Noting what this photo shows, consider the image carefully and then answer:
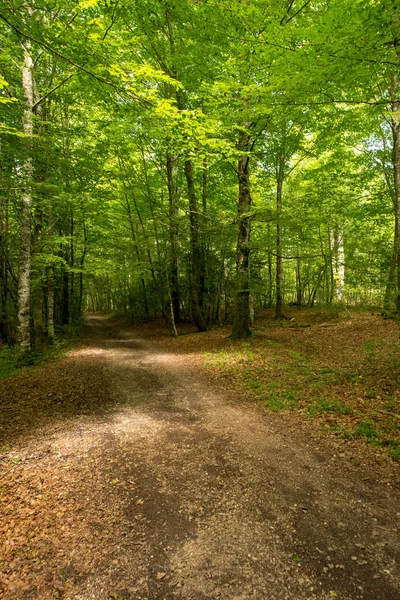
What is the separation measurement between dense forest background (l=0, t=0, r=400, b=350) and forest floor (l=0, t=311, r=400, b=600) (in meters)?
4.82

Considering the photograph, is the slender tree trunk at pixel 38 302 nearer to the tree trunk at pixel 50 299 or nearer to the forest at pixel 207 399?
the forest at pixel 207 399

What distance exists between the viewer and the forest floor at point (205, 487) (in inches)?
100

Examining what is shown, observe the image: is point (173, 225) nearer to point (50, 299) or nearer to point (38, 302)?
point (50, 299)

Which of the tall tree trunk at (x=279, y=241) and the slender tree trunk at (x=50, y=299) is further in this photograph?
the tall tree trunk at (x=279, y=241)

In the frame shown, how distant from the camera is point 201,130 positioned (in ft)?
24.8

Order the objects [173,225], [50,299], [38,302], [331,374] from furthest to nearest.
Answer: [50,299]
[173,225]
[38,302]
[331,374]

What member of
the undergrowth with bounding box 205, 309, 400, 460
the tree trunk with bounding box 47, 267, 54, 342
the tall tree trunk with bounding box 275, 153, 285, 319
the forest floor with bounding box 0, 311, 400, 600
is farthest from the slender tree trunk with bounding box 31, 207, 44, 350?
the tall tree trunk with bounding box 275, 153, 285, 319

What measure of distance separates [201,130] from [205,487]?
26.4ft

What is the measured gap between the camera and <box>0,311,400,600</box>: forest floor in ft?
8.34

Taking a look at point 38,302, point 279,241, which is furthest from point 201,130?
point 38,302

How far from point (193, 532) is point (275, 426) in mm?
2818

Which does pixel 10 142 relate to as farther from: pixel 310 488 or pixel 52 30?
pixel 310 488

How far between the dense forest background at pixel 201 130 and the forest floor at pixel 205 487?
482 cm

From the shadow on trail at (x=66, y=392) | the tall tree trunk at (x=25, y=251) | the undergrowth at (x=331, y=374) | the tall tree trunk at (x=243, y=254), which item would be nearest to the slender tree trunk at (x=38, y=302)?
the tall tree trunk at (x=25, y=251)
